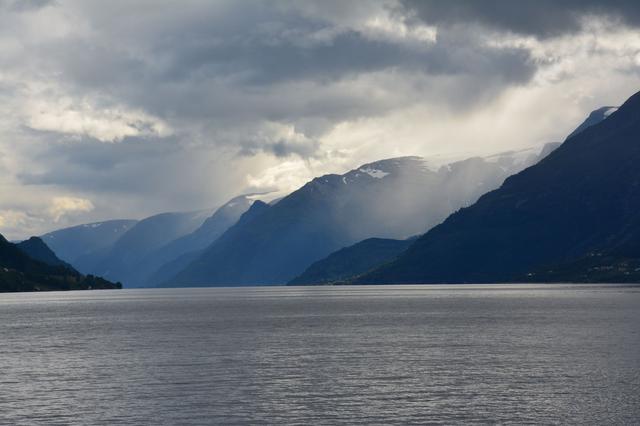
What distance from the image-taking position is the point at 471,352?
146125mm

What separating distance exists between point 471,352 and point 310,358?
1159 inches

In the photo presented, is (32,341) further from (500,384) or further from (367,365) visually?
(500,384)

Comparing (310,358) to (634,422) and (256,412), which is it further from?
(634,422)

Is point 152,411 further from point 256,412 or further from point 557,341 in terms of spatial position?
point 557,341

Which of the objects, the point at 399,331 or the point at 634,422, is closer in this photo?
the point at 634,422

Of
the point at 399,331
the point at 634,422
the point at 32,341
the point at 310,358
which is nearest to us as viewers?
the point at 634,422

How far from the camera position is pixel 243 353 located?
150 metres

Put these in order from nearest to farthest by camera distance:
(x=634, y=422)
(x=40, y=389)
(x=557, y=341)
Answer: (x=634, y=422), (x=40, y=389), (x=557, y=341)

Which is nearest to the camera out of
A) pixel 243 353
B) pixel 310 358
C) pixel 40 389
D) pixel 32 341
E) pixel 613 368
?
pixel 40 389

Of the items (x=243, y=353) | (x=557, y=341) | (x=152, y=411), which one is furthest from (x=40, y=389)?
(x=557, y=341)

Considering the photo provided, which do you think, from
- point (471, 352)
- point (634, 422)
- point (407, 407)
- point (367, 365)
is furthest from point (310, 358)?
point (634, 422)

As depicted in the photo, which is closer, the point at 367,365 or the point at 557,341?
the point at 367,365

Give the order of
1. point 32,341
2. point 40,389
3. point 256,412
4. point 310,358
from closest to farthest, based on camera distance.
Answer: point 256,412 → point 40,389 → point 310,358 → point 32,341

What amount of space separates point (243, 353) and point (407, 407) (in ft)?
208
